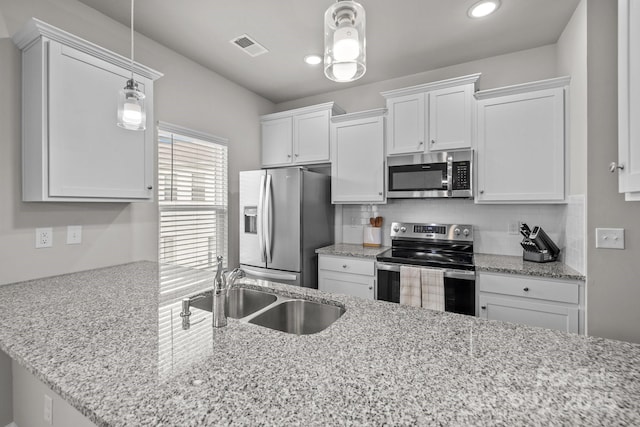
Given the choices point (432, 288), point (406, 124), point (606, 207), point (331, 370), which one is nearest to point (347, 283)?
point (432, 288)

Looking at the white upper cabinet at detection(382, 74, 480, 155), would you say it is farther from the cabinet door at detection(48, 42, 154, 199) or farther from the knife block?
the cabinet door at detection(48, 42, 154, 199)

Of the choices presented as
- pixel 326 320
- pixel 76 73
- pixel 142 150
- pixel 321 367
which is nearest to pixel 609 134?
pixel 326 320

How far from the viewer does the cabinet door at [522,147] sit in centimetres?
232

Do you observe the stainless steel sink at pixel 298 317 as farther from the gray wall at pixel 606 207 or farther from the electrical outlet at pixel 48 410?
the gray wall at pixel 606 207

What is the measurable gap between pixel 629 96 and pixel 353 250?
226 cm

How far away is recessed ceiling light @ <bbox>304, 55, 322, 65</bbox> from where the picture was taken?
2785mm

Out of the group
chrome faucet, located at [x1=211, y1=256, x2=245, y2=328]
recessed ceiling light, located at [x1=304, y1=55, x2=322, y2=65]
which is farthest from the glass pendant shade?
recessed ceiling light, located at [x1=304, y1=55, x2=322, y2=65]

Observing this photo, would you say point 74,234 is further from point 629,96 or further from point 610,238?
point 610,238

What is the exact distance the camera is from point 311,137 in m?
3.38

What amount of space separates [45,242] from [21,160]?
0.50 metres

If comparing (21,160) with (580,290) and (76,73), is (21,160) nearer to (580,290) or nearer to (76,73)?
(76,73)

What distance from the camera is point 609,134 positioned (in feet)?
6.05

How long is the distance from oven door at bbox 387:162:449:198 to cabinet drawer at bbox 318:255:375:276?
714 mm

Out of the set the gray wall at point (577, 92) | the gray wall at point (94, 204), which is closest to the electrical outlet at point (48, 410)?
the gray wall at point (94, 204)
